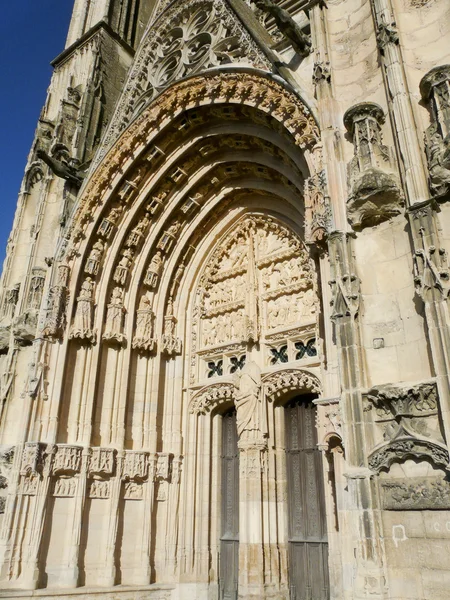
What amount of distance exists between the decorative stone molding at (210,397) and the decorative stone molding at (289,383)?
924 millimetres

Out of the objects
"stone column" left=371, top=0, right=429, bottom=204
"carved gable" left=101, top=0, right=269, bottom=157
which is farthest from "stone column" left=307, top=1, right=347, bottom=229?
"carved gable" left=101, top=0, right=269, bottom=157

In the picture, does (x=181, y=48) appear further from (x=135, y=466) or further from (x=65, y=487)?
(x=65, y=487)

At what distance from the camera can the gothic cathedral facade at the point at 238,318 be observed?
5602mm

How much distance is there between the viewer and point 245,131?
394 inches

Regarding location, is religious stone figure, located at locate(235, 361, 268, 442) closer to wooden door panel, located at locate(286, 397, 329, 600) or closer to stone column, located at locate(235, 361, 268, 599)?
stone column, located at locate(235, 361, 268, 599)

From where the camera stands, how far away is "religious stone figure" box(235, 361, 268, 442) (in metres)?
9.47

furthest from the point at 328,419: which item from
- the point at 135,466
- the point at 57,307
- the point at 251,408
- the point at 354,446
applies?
the point at 57,307

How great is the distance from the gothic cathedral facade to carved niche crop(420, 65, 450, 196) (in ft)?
0.10

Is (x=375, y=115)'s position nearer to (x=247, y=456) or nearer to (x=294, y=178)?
(x=294, y=178)

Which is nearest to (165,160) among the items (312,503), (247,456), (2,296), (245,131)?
(245,131)

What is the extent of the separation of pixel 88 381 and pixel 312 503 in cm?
486

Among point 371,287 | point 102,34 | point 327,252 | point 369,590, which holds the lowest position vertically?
point 369,590

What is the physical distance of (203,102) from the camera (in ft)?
33.3

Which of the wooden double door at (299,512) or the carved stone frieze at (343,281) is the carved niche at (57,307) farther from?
the carved stone frieze at (343,281)
